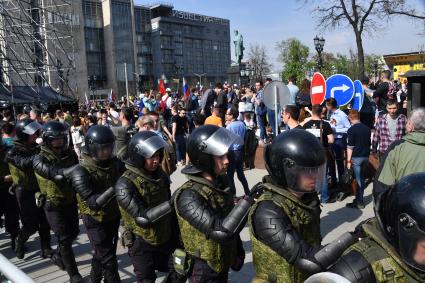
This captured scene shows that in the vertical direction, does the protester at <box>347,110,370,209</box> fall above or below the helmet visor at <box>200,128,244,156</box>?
below

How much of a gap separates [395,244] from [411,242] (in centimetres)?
8

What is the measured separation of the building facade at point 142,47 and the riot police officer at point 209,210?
2329 inches

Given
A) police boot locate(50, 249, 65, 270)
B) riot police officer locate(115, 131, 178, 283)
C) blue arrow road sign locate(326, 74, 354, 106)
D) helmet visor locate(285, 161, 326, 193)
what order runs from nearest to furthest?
helmet visor locate(285, 161, 326, 193)
riot police officer locate(115, 131, 178, 283)
police boot locate(50, 249, 65, 270)
blue arrow road sign locate(326, 74, 354, 106)

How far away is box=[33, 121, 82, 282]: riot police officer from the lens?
4.60 meters

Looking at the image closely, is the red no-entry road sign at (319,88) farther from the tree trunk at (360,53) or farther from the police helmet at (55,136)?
the tree trunk at (360,53)

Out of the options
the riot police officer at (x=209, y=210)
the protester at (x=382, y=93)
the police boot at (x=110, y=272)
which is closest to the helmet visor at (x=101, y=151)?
the police boot at (x=110, y=272)

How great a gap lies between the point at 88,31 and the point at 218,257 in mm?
79299

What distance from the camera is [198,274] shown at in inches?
112

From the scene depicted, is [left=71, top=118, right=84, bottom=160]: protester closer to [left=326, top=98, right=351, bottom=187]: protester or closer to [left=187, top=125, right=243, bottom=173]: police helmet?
[left=326, top=98, right=351, bottom=187]: protester

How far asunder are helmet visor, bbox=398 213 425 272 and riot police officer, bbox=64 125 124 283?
291 centimetres

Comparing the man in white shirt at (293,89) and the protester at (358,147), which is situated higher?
the man in white shirt at (293,89)

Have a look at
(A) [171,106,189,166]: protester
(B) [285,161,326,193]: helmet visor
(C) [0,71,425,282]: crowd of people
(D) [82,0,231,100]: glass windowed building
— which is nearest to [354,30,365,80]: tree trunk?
(A) [171,106,189,166]: protester

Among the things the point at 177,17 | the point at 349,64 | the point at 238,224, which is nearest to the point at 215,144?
the point at 238,224

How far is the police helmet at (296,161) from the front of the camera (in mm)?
2271
